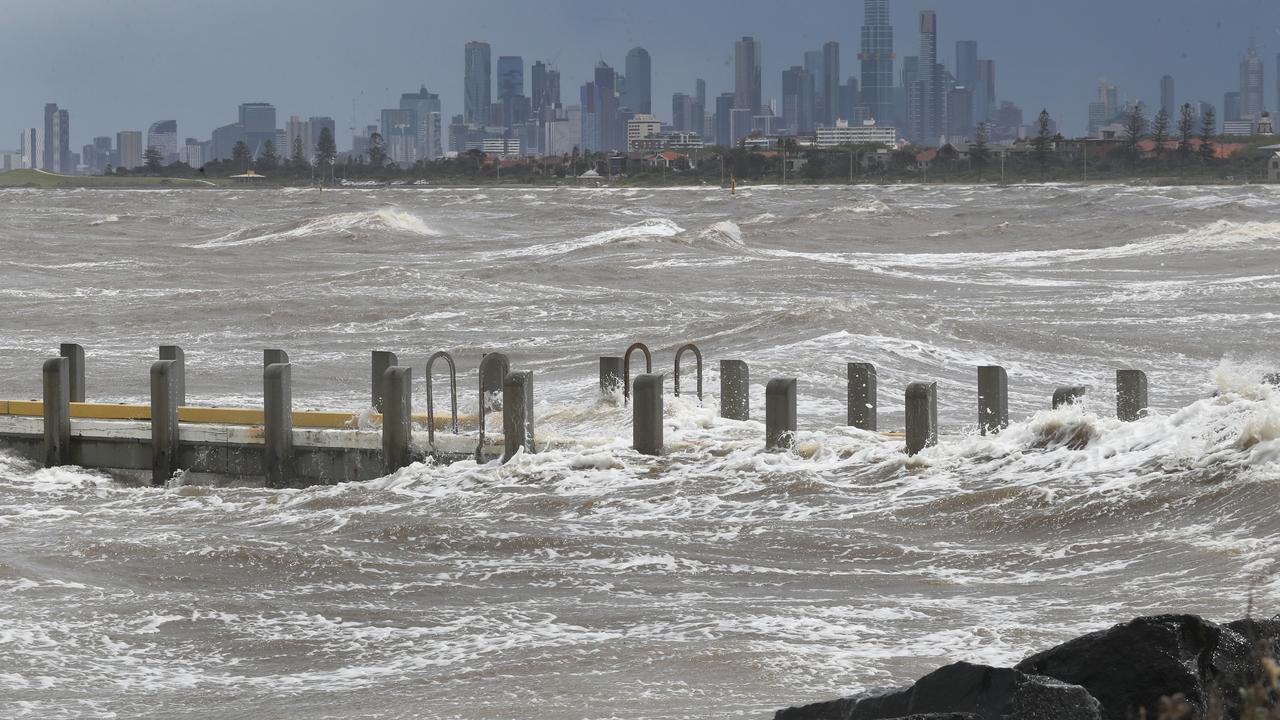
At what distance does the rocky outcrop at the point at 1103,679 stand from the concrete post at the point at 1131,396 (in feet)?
24.0

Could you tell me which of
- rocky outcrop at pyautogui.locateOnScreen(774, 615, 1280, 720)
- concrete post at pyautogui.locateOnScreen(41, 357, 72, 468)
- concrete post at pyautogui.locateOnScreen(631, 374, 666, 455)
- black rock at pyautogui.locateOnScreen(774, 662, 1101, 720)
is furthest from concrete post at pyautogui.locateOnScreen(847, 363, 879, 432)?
black rock at pyautogui.locateOnScreen(774, 662, 1101, 720)

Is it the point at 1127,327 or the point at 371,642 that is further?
the point at 1127,327

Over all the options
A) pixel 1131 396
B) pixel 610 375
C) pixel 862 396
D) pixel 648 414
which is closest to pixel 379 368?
pixel 610 375

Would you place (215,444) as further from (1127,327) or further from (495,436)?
(1127,327)

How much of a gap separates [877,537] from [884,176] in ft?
622

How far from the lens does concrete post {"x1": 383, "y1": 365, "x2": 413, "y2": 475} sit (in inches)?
536

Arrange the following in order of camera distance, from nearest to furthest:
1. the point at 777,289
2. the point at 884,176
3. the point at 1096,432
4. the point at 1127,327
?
1. the point at 1096,432
2. the point at 1127,327
3. the point at 777,289
4. the point at 884,176

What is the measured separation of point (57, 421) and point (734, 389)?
576 centimetres

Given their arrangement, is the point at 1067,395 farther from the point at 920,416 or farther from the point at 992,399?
the point at 920,416

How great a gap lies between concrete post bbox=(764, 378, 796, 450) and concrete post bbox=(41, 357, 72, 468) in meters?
5.98

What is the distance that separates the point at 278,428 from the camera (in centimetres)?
1398

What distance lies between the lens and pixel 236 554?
39.1ft

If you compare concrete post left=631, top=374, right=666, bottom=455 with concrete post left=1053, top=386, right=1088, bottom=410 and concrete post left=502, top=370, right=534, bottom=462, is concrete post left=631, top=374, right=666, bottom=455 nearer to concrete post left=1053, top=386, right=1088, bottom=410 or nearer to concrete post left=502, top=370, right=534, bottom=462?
concrete post left=502, top=370, right=534, bottom=462

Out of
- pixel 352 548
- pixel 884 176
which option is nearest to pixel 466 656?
pixel 352 548
